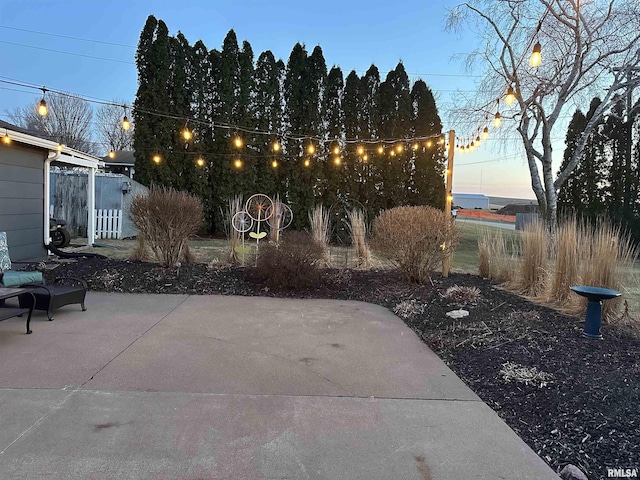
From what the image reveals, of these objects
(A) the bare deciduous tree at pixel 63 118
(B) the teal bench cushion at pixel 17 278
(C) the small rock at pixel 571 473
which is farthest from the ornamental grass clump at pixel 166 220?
(A) the bare deciduous tree at pixel 63 118

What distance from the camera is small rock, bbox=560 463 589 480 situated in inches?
82.2

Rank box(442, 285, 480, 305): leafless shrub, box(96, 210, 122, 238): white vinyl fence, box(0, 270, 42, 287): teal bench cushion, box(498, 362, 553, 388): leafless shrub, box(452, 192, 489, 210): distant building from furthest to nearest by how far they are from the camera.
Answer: box(452, 192, 489, 210): distant building < box(96, 210, 122, 238): white vinyl fence < box(442, 285, 480, 305): leafless shrub < box(0, 270, 42, 287): teal bench cushion < box(498, 362, 553, 388): leafless shrub

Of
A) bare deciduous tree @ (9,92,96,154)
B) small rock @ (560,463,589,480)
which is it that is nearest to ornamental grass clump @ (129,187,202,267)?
small rock @ (560,463,589,480)

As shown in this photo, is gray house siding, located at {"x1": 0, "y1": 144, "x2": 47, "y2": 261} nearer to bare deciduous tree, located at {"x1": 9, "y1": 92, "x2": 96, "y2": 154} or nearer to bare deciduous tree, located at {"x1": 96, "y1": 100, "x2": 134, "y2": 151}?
bare deciduous tree, located at {"x1": 9, "y1": 92, "x2": 96, "y2": 154}

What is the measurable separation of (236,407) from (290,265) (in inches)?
146

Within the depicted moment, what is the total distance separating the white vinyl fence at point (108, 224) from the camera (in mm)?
13352

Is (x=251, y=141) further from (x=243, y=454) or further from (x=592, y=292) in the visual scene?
(x=243, y=454)

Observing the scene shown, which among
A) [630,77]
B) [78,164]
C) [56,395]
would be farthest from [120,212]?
[630,77]

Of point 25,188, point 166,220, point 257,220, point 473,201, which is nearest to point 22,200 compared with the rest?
point 25,188

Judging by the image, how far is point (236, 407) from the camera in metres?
2.72

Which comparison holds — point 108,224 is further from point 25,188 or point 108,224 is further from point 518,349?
point 518,349

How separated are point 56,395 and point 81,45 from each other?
62.1ft

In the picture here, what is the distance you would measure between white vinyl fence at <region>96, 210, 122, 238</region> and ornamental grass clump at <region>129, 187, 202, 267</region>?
7404 millimetres

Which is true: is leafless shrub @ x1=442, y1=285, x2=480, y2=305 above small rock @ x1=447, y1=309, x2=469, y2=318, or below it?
above
